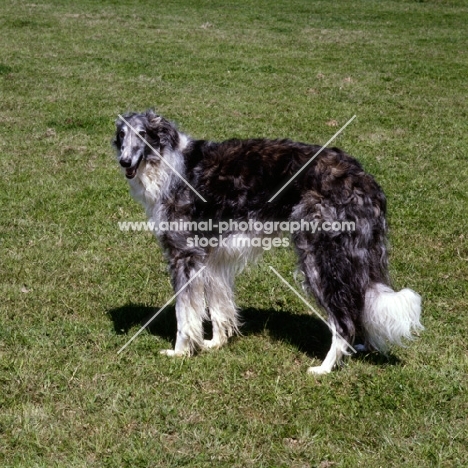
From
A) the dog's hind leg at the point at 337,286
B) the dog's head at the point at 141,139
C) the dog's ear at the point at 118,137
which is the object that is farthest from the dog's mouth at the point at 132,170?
the dog's hind leg at the point at 337,286

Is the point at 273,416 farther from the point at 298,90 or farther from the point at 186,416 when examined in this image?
the point at 298,90

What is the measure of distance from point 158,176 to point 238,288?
1.76 meters

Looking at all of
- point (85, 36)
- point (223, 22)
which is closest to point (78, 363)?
point (85, 36)

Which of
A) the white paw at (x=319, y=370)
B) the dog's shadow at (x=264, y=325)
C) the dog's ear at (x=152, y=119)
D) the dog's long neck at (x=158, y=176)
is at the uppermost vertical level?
the dog's ear at (x=152, y=119)

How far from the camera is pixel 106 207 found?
8508 millimetres

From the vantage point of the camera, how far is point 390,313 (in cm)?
489

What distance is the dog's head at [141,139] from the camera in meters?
5.32

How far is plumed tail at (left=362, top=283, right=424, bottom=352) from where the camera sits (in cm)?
487

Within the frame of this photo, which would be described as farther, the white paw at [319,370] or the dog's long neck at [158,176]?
the dog's long neck at [158,176]

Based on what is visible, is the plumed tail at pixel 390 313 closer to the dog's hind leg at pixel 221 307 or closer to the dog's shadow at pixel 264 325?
the dog's shadow at pixel 264 325

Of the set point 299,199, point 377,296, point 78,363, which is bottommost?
point 78,363

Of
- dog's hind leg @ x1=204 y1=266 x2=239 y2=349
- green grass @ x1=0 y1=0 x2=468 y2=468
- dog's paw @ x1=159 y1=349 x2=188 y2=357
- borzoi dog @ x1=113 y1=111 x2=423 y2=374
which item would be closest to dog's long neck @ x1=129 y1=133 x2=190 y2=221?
borzoi dog @ x1=113 y1=111 x2=423 y2=374

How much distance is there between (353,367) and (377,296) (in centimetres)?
62

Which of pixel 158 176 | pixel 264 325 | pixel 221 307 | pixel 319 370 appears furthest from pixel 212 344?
pixel 158 176
